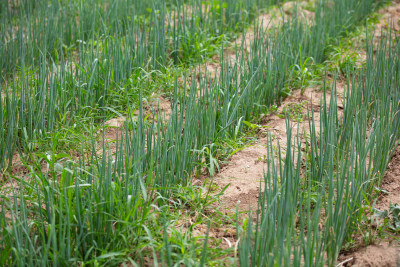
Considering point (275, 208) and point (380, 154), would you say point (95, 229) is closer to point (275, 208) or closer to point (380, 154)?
point (275, 208)

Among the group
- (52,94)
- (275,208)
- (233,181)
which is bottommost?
(233,181)

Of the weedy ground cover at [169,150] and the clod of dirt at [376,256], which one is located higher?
the weedy ground cover at [169,150]

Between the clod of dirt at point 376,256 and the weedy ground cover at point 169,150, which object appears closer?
the weedy ground cover at point 169,150

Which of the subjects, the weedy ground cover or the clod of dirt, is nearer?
the weedy ground cover

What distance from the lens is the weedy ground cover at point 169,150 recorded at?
1.67 metres

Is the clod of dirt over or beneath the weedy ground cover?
beneath

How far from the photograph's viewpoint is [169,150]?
7.14 feet

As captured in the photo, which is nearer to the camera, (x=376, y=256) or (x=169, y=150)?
(x=376, y=256)

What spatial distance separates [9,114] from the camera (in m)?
2.42

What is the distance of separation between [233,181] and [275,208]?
74 centimetres

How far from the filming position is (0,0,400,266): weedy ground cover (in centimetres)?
167

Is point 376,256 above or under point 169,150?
under

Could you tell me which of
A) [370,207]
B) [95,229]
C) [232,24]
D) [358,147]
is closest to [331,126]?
[358,147]

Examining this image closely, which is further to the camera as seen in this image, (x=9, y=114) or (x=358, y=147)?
(x=9, y=114)
